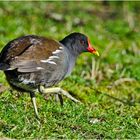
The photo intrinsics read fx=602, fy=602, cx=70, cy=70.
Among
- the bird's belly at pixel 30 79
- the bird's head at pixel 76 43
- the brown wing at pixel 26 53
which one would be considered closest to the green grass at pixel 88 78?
the bird's belly at pixel 30 79

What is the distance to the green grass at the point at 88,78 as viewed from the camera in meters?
6.08

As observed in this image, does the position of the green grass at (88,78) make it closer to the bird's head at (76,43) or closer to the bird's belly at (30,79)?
the bird's belly at (30,79)

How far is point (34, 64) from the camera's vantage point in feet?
20.3

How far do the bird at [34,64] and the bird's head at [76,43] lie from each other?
484mm

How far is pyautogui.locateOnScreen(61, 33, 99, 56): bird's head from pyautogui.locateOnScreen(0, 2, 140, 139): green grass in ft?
2.11

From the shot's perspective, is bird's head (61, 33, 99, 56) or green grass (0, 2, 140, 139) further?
bird's head (61, 33, 99, 56)

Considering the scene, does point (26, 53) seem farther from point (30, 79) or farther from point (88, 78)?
point (88, 78)

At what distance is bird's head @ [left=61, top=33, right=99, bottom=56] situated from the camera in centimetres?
722

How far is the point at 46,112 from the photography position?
660 cm

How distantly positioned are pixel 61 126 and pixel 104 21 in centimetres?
658

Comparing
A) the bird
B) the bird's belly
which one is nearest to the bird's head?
the bird

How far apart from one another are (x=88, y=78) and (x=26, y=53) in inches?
105

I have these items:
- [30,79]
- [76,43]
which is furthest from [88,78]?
[30,79]

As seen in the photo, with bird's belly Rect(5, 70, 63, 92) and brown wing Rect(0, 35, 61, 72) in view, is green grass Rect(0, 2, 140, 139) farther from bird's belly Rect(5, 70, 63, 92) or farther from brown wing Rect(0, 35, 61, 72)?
brown wing Rect(0, 35, 61, 72)
